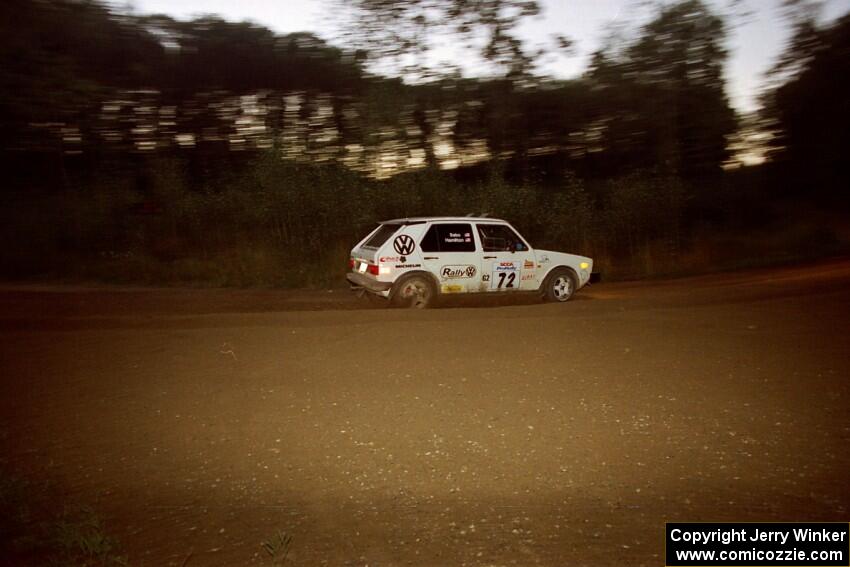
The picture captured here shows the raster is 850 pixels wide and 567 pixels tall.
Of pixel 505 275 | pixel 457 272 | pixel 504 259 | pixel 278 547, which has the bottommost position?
pixel 278 547

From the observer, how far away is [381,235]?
11.1m

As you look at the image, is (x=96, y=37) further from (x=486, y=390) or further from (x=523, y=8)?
(x=486, y=390)

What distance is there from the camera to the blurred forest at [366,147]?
59.4 feet

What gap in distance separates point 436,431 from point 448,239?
6.25 metres

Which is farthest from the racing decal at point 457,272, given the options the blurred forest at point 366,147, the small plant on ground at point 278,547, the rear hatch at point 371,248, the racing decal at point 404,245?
the small plant on ground at point 278,547

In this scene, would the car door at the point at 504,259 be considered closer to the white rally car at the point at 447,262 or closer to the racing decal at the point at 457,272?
the white rally car at the point at 447,262

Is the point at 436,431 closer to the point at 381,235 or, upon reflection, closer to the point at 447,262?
the point at 447,262

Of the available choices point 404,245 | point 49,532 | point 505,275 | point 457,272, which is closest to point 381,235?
point 404,245

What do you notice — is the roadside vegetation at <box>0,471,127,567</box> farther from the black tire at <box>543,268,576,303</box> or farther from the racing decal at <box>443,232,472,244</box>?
the black tire at <box>543,268,576,303</box>

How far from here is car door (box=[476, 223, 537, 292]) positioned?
444 inches

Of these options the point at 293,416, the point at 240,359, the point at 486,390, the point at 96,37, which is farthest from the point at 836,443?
the point at 96,37

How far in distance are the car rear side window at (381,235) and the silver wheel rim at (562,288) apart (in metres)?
3.34

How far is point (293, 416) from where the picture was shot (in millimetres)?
5543

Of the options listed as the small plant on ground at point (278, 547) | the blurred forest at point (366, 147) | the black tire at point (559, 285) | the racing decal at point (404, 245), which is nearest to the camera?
the small plant on ground at point (278, 547)
